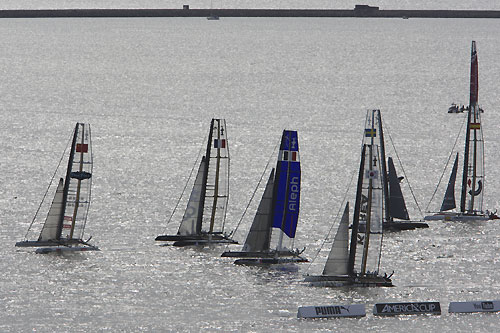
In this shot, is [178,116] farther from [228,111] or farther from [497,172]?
[497,172]

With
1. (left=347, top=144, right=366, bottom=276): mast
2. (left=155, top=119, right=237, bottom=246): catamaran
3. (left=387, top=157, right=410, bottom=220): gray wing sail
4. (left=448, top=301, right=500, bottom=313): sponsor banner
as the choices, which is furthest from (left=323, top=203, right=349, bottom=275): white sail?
(left=387, top=157, right=410, bottom=220): gray wing sail

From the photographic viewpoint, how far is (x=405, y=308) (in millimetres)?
56562

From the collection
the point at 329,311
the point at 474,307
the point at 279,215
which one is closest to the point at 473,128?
the point at 279,215

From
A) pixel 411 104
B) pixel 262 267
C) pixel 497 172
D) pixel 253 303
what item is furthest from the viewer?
pixel 411 104

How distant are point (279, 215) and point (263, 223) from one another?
1048 mm

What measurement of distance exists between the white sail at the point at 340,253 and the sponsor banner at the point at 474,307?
6.26 metres

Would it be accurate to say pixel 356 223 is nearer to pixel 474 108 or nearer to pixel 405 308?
pixel 405 308

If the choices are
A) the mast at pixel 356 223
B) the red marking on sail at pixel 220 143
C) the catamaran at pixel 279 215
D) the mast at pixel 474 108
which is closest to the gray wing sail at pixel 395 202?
the mast at pixel 474 108

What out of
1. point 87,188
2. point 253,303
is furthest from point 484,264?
point 87,188

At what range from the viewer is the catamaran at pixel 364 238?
2307 inches

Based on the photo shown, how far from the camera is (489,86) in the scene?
199m

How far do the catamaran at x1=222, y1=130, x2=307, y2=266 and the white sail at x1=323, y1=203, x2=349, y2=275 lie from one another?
4.38 meters

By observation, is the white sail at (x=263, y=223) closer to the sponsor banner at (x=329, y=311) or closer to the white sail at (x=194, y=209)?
the white sail at (x=194, y=209)

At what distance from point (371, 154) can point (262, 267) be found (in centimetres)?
1030
